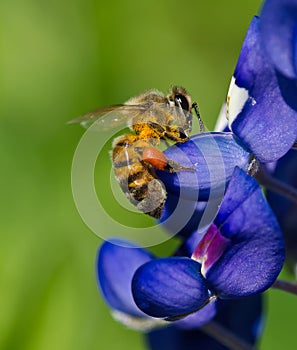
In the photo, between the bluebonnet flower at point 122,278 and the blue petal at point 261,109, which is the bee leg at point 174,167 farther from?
the bluebonnet flower at point 122,278

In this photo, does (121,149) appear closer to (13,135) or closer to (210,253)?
(210,253)

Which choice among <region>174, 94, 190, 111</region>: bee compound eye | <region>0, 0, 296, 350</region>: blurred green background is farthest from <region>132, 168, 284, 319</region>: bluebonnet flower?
<region>0, 0, 296, 350</region>: blurred green background

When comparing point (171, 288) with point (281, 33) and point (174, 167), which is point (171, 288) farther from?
point (281, 33)

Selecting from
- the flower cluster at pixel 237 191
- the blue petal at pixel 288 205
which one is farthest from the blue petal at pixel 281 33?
the blue petal at pixel 288 205

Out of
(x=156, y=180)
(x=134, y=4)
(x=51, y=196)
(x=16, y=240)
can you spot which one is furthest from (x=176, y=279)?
(x=134, y=4)

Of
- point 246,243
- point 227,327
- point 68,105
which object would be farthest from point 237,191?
point 68,105

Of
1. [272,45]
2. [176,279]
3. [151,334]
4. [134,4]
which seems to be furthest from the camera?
[134,4]

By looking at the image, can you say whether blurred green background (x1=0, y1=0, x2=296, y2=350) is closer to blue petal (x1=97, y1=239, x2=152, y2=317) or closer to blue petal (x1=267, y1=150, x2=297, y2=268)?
blue petal (x1=97, y1=239, x2=152, y2=317)
